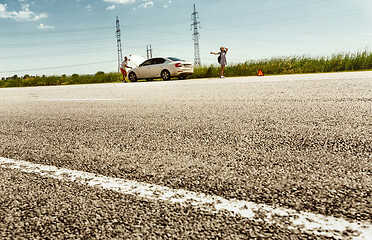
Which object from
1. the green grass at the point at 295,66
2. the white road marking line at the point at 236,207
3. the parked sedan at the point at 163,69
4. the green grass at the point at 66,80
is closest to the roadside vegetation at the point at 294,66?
the green grass at the point at 295,66

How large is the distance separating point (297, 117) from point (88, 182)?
2536 millimetres

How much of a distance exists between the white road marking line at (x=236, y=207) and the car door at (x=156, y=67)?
57.8 ft

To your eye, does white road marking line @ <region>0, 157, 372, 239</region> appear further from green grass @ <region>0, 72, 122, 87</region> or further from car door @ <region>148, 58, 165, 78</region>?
green grass @ <region>0, 72, 122, 87</region>

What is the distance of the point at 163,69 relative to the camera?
1903 centimetres

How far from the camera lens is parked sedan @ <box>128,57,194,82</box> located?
18.5 m

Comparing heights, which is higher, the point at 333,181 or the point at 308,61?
the point at 308,61

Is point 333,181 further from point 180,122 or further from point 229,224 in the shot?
point 180,122

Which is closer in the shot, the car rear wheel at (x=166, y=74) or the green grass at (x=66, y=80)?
the car rear wheel at (x=166, y=74)

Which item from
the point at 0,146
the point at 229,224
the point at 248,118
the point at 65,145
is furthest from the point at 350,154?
the point at 0,146

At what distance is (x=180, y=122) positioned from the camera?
361cm

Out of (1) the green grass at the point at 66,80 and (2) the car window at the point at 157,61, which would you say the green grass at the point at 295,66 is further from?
(1) the green grass at the point at 66,80

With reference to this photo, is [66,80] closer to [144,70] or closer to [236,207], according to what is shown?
[144,70]

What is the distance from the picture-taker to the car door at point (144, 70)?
20.0 meters

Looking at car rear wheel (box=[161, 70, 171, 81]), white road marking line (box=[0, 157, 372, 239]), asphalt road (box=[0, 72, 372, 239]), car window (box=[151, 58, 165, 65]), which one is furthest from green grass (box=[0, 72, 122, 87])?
white road marking line (box=[0, 157, 372, 239])
